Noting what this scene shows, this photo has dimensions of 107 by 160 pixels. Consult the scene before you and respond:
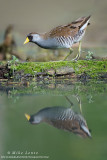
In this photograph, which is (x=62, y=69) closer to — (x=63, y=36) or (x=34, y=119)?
(x=63, y=36)

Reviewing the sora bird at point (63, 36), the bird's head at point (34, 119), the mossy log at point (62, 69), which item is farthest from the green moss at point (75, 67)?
the bird's head at point (34, 119)

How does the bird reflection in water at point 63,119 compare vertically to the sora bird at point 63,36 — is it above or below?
below

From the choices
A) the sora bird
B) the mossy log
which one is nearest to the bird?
the mossy log

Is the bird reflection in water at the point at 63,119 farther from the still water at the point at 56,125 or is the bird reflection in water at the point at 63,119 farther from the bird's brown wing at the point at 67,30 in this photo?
the bird's brown wing at the point at 67,30

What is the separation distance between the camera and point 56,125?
270 cm

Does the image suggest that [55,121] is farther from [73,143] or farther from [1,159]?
[1,159]

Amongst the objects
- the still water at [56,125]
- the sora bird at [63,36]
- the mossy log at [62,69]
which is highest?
the sora bird at [63,36]

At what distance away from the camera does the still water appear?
6.66ft

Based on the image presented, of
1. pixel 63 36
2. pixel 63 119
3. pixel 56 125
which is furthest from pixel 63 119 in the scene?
pixel 63 36

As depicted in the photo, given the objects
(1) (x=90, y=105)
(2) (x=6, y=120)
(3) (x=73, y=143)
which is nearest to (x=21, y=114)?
(2) (x=6, y=120)

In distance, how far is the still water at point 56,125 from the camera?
2031 mm

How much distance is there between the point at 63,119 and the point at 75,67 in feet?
12.1

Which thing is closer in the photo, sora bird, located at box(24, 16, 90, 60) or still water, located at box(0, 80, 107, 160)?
still water, located at box(0, 80, 107, 160)

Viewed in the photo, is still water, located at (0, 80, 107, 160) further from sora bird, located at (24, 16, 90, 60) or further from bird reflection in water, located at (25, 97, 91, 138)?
sora bird, located at (24, 16, 90, 60)
